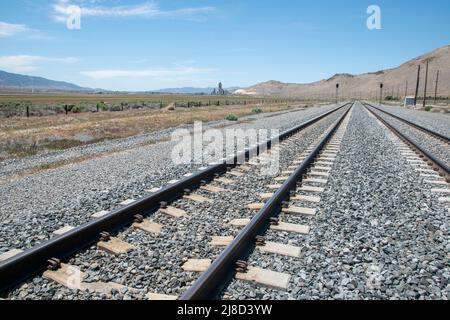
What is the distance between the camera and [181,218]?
5.52 metres

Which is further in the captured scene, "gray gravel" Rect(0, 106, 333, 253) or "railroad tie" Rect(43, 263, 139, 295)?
"gray gravel" Rect(0, 106, 333, 253)

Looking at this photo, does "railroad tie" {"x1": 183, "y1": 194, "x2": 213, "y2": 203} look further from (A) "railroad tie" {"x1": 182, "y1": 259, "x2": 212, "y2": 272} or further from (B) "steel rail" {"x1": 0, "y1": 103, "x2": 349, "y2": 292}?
(A) "railroad tie" {"x1": 182, "y1": 259, "x2": 212, "y2": 272}

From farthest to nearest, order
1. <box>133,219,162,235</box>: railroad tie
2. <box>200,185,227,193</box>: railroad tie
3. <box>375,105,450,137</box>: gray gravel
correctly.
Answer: <box>375,105,450,137</box>: gray gravel < <box>200,185,227,193</box>: railroad tie < <box>133,219,162,235</box>: railroad tie

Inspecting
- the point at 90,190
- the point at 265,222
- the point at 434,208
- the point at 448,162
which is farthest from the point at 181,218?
the point at 448,162

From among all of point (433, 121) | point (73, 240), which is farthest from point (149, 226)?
point (433, 121)

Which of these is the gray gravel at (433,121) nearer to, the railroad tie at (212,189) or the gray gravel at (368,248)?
the gray gravel at (368,248)

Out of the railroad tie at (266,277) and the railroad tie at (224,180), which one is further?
the railroad tie at (224,180)

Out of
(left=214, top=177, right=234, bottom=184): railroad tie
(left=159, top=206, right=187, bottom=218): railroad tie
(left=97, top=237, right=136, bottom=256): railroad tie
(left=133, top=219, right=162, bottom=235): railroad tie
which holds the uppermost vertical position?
(left=214, top=177, right=234, bottom=184): railroad tie

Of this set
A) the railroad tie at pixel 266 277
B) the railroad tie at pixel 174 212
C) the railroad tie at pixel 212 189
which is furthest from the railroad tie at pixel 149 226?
the railroad tie at pixel 212 189

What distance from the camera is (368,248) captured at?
14.8 feet

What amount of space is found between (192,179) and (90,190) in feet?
6.47

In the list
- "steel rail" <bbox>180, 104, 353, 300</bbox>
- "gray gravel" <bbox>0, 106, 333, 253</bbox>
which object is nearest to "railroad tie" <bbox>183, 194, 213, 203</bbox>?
"gray gravel" <bbox>0, 106, 333, 253</bbox>

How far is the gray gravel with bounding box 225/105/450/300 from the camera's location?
3613mm

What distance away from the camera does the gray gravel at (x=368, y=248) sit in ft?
11.9
